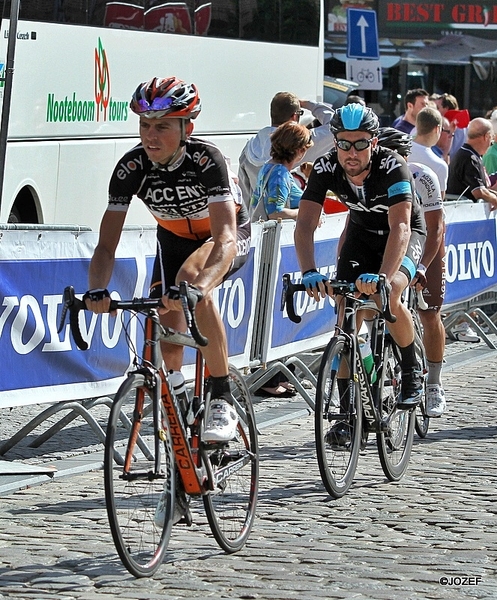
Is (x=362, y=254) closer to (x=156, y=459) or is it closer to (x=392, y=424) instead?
(x=392, y=424)

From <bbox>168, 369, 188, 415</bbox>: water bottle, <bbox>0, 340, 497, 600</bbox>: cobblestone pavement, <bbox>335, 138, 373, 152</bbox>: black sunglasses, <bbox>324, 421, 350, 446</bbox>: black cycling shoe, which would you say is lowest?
<bbox>0, 340, 497, 600</bbox>: cobblestone pavement

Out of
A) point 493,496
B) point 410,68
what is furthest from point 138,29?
point 410,68

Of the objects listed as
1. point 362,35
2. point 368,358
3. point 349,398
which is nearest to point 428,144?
point 368,358

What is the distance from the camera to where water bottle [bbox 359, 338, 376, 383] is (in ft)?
25.7

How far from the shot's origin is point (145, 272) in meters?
8.86

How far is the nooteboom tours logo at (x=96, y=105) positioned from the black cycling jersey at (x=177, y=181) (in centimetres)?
770

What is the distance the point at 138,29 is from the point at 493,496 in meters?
9.51

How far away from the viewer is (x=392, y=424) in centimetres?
818

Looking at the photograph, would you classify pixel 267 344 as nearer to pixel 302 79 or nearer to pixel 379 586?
pixel 379 586

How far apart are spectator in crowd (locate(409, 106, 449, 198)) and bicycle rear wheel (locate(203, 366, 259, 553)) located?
529cm

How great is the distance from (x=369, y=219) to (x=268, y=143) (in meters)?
3.91

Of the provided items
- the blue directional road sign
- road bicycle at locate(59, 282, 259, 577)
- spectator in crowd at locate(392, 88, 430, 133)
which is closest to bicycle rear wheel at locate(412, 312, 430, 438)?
road bicycle at locate(59, 282, 259, 577)

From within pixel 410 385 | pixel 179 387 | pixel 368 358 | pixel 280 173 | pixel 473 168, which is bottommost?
pixel 410 385

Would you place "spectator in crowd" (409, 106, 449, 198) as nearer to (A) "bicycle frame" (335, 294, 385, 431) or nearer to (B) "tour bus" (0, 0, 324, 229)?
(B) "tour bus" (0, 0, 324, 229)
